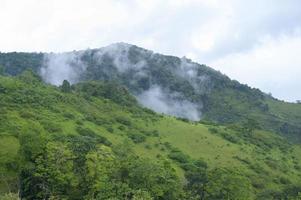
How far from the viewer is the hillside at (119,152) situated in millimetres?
76312

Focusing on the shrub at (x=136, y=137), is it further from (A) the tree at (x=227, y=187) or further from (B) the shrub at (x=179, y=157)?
(A) the tree at (x=227, y=187)

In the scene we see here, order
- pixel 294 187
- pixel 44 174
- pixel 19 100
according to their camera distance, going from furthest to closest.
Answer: pixel 19 100, pixel 294 187, pixel 44 174

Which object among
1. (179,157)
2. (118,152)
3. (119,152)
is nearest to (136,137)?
(179,157)

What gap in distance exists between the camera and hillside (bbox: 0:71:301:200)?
3004 inches

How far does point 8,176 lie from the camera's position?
78.8m

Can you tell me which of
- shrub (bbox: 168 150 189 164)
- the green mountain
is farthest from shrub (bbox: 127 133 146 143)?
shrub (bbox: 168 150 189 164)

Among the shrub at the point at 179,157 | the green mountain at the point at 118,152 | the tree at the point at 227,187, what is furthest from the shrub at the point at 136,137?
the tree at the point at 227,187

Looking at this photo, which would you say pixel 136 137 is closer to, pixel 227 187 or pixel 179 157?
pixel 179 157

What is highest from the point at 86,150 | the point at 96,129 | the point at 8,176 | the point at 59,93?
the point at 59,93

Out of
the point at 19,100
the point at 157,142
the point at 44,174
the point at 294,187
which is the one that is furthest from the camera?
the point at 157,142

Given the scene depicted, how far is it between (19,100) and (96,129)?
18576 mm

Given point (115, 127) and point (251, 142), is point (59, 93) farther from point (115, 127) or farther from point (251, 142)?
point (251, 142)

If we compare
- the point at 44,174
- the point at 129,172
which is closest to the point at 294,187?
the point at 129,172

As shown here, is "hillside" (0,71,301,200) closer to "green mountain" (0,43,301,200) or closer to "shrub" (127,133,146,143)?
"green mountain" (0,43,301,200)
